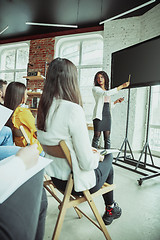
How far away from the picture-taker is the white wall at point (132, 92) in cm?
398

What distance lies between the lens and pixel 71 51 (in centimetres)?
541

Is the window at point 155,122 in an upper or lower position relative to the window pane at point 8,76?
lower

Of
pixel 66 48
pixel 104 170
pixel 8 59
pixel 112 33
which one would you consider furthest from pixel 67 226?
pixel 8 59

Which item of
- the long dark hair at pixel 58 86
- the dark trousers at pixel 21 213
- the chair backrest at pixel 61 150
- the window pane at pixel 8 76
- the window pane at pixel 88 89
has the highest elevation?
the window pane at pixel 8 76

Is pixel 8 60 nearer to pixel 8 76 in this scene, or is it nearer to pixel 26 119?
pixel 8 76

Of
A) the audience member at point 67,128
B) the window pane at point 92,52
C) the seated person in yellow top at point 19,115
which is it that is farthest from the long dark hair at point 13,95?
the window pane at point 92,52

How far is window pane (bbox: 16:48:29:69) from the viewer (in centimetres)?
609

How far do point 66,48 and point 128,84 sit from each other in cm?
359

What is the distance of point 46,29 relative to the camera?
5098mm

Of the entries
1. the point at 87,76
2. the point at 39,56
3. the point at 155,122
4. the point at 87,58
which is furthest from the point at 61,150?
the point at 39,56

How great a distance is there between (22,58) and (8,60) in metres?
0.75

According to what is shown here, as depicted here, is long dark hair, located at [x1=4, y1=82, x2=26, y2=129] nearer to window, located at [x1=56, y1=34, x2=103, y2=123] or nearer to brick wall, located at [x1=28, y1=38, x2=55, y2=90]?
window, located at [x1=56, y1=34, x2=103, y2=123]

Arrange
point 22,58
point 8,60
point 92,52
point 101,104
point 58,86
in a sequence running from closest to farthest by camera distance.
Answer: point 58,86
point 101,104
point 92,52
point 22,58
point 8,60

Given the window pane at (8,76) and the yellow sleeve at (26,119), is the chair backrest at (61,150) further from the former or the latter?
the window pane at (8,76)
